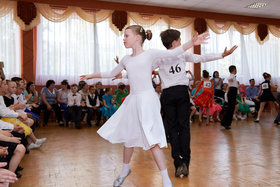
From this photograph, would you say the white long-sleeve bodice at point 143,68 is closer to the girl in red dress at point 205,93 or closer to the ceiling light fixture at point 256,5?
the girl in red dress at point 205,93

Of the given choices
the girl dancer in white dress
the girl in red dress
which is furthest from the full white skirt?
the girl in red dress

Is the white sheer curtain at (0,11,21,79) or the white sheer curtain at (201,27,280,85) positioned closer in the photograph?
the white sheer curtain at (0,11,21,79)

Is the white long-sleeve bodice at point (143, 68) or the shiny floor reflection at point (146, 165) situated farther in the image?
the shiny floor reflection at point (146, 165)

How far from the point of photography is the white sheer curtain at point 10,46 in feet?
24.2

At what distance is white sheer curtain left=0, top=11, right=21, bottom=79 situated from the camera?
290 inches

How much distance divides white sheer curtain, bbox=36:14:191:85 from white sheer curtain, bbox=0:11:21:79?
57cm

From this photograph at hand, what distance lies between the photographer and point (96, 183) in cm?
230

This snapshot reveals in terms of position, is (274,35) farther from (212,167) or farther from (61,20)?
(212,167)

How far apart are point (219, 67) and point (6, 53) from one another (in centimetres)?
711

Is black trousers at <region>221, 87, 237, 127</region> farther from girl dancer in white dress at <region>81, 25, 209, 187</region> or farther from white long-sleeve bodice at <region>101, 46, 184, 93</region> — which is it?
white long-sleeve bodice at <region>101, 46, 184, 93</region>

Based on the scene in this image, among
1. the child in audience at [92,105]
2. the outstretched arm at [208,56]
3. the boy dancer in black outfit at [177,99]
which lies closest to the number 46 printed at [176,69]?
the boy dancer in black outfit at [177,99]

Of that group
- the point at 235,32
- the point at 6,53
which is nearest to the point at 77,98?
the point at 6,53

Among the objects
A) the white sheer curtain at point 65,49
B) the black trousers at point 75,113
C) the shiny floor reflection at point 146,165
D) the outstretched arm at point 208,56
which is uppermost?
the white sheer curtain at point 65,49

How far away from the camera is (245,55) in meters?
10.1
